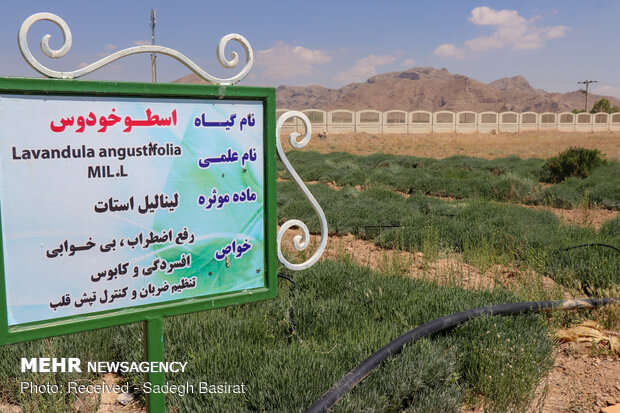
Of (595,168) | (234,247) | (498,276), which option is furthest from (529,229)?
(595,168)

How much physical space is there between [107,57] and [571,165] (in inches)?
634

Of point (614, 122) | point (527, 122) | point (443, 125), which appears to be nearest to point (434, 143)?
point (443, 125)

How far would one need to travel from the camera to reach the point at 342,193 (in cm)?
1238

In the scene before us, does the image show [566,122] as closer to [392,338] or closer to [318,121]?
[318,121]

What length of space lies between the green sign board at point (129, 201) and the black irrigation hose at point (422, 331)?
1.99 feet

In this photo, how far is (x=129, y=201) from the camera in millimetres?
2363

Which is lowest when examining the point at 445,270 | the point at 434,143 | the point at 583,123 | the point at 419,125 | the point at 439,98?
the point at 445,270

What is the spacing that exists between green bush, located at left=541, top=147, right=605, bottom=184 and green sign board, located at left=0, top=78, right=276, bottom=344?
50.4 feet

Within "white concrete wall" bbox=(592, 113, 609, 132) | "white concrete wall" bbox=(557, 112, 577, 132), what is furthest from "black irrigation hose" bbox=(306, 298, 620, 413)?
"white concrete wall" bbox=(592, 113, 609, 132)

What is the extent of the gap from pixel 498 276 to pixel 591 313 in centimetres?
152

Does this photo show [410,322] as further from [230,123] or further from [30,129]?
[30,129]

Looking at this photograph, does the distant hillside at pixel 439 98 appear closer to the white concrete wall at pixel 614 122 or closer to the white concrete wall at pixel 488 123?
the white concrete wall at pixel 614 122

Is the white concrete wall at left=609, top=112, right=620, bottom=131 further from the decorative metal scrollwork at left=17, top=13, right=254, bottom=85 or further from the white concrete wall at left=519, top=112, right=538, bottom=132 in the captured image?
the decorative metal scrollwork at left=17, top=13, right=254, bottom=85

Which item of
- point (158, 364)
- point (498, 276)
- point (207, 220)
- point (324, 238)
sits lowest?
point (498, 276)
